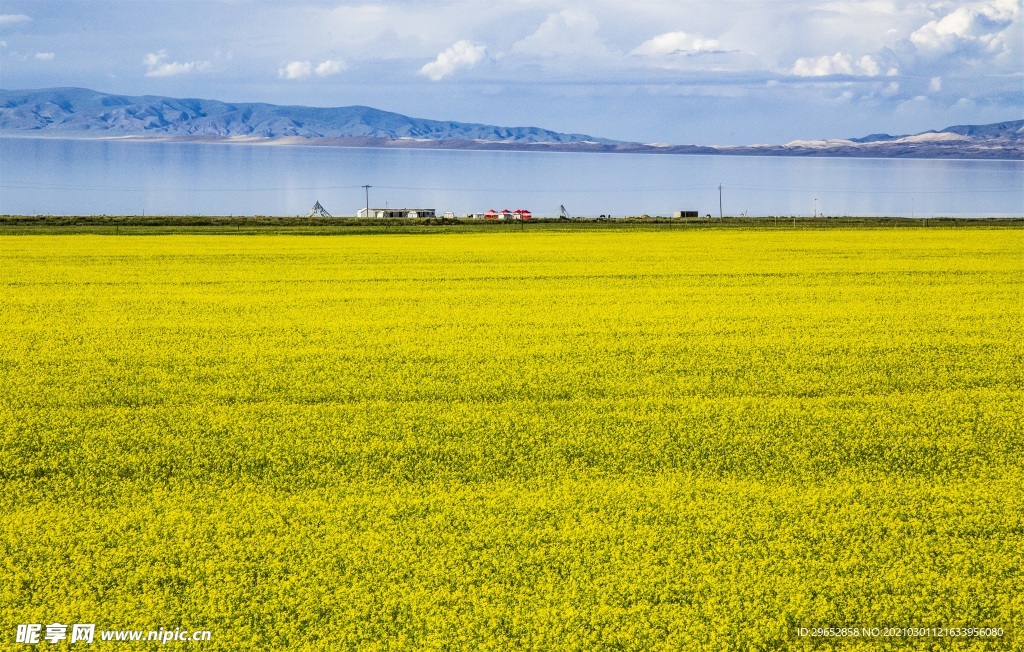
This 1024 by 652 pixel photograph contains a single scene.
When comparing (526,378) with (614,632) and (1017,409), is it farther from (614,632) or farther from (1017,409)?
(614,632)

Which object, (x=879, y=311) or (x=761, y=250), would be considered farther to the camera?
(x=761, y=250)

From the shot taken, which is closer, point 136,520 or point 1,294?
point 136,520

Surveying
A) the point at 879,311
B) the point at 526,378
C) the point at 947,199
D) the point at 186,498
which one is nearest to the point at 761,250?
the point at 879,311

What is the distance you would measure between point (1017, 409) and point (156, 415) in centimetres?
1101

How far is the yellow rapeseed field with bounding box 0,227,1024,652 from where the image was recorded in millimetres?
7094

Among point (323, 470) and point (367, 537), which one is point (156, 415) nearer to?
point (323, 470)

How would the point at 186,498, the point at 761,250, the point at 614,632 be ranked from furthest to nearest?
the point at 761,250
the point at 186,498
the point at 614,632

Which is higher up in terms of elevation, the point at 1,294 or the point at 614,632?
the point at 1,294

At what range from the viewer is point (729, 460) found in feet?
34.3

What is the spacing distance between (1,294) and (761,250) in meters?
26.8

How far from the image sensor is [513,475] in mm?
9938

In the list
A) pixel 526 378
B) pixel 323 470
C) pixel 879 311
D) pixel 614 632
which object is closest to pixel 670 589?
pixel 614 632

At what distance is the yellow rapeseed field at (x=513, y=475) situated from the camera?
7.09 meters

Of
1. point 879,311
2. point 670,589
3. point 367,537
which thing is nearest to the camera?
point 670,589
